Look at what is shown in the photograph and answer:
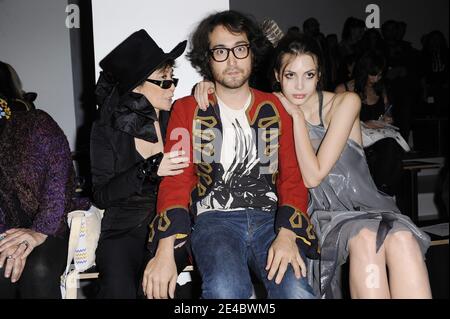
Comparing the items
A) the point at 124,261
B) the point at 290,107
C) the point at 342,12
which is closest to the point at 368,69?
the point at 290,107

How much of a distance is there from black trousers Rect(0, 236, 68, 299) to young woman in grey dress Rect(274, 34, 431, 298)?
122 cm

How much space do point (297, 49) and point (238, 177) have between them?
29.1 inches

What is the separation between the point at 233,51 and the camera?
218 centimetres

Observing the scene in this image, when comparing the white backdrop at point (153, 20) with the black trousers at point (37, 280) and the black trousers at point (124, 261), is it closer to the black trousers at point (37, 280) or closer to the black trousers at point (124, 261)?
the black trousers at point (124, 261)

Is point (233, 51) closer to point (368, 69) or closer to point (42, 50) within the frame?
point (368, 69)

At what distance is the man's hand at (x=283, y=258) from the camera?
190cm

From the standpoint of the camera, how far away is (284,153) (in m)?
2.24

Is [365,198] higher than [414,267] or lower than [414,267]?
higher

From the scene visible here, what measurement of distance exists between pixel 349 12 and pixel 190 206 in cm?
745

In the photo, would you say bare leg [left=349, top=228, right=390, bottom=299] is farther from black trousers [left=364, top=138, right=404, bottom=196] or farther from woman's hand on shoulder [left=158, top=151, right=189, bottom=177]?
black trousers [left=364, top=138, right=404, bottom=196]

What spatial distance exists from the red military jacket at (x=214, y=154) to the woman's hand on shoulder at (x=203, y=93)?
0.03 meters
